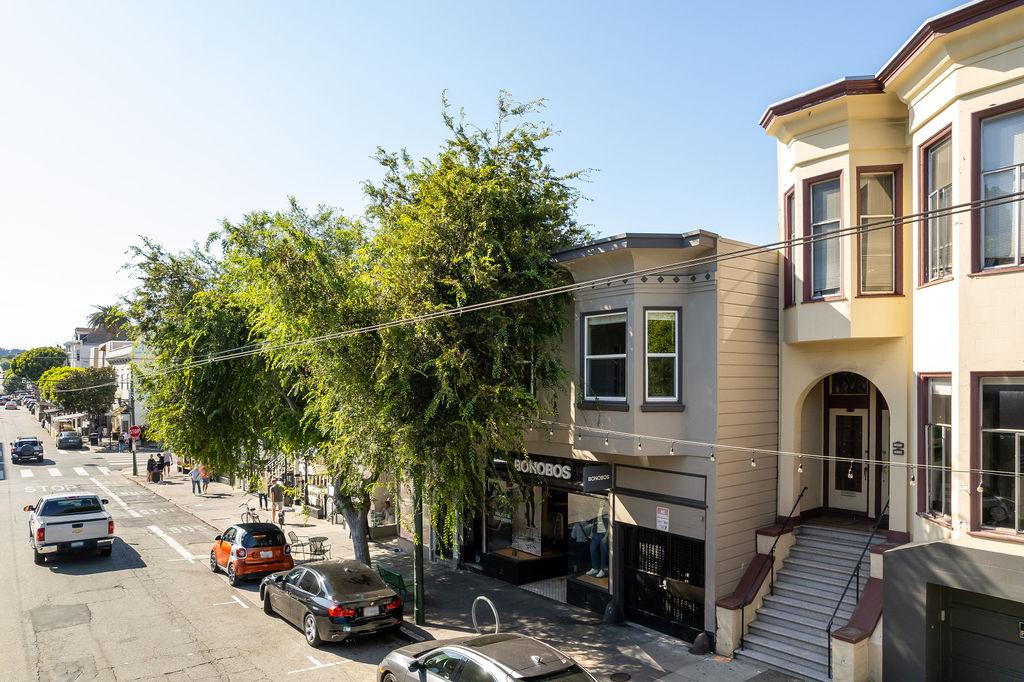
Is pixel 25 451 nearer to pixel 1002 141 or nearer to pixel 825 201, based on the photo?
pixel 825 201

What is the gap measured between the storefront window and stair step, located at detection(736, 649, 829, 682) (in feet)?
11.4

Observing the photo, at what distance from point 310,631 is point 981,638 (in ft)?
37.8

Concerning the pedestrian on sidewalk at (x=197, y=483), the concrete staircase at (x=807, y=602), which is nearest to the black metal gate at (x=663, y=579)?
the concrete staircase at (x=807, y=602)

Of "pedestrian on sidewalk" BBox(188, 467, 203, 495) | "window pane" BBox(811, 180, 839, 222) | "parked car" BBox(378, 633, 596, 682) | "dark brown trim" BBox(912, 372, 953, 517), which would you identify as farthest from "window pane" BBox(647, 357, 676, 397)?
"pedestrian on sidewalk" BBox(188, 467, 203, 495)

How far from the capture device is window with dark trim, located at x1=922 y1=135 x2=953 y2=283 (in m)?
10.4

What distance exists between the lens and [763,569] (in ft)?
42.4

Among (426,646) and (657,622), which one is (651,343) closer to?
(657,622)

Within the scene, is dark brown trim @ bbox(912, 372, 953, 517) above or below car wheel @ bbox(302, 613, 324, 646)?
above

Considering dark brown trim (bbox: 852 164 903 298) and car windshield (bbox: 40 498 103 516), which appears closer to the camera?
dark brown trim (bbox: 852 164 903 298)

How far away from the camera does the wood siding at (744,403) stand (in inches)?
510

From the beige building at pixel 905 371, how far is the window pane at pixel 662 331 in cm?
238

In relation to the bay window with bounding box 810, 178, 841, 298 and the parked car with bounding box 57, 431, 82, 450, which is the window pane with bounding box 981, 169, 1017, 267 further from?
the parked car with bounding box 57, 431, 82, 450

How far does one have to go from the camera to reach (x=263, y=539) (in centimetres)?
1762

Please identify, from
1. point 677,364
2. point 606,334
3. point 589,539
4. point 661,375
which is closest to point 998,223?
point 677,364
